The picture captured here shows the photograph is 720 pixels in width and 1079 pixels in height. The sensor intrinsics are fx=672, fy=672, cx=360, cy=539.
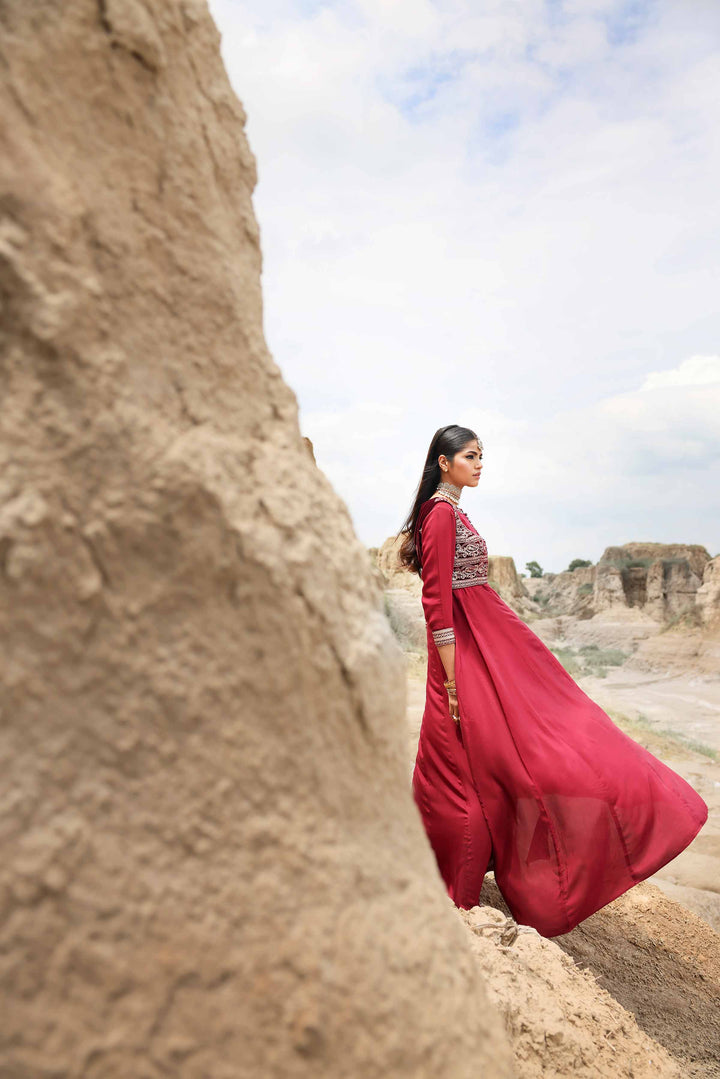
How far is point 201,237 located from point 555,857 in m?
2.04

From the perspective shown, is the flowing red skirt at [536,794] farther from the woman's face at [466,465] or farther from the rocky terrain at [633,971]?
the woman's face at [466,465]

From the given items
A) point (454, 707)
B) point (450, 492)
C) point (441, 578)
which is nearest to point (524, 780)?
point (454, 707)

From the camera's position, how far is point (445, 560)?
2.46 metres

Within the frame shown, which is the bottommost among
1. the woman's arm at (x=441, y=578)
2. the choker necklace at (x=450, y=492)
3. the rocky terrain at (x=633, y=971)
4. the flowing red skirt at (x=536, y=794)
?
the rocky terrain at (x=633, y=971)

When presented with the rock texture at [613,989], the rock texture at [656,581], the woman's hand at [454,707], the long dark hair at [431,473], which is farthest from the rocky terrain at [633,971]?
the rock texture at [656,581]

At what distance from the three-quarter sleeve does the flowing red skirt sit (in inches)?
4.4

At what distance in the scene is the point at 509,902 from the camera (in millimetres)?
2125

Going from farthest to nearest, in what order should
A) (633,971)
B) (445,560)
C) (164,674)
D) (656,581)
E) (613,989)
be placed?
1. (656,581)
2. (445,560)
3. (633,971)
4. (613,989)
5. (164,674)

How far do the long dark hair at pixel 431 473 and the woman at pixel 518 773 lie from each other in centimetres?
7

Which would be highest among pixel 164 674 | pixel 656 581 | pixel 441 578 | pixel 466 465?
pixel 656 581

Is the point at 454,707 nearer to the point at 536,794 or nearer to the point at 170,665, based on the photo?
the point at 536,794

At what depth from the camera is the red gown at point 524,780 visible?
207 centimetres

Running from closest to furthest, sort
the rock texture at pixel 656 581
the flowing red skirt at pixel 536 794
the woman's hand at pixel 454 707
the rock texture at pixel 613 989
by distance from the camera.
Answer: the rock texture at pixel 613 989 < the flowing red skirt at pixel 536 794 < the woman's hand at pixel 454 707 < the rock texture at pixel 656 581

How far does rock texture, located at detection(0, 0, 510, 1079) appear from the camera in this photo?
1.88ft
